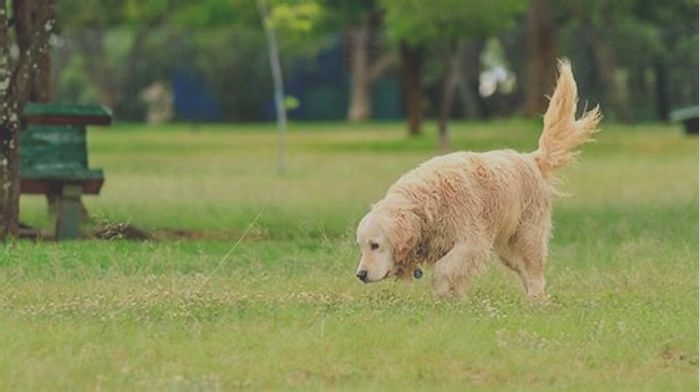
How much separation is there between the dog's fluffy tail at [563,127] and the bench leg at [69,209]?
537cm

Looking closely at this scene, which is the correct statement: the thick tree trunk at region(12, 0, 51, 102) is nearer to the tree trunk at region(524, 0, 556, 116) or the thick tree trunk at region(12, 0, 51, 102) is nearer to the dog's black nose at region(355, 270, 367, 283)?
the dog's black nose at region(355, 270, 367, 283)

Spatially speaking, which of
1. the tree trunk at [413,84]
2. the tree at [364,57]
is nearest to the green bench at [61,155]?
the tree trunk at [413,84]

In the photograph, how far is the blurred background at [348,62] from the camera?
51.6 m

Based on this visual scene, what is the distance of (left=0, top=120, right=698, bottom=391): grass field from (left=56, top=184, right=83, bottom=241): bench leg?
A: 2.48 feet

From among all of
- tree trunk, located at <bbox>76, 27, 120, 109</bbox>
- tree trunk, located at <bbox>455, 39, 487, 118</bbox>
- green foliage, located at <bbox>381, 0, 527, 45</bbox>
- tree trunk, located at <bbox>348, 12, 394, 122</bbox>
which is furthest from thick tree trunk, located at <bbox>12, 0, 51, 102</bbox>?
tree trunk, located at <bbox>455, 39, 487, 118</bbox>

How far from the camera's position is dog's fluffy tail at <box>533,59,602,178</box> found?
1281 cm

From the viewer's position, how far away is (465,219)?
38.7 ft

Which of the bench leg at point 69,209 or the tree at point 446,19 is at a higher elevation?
the tree at point 446,19

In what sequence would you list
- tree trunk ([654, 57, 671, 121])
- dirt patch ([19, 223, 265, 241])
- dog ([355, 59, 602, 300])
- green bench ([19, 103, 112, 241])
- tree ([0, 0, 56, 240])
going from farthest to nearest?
tree trunk ([654, 57, 671, 121]) → green bench ([19, 103, 112, 241]) → dirt patch ([19, 223, 265, 241]) → tree ([0, 0, 56, 240]) → dog ([355, 59, 602, 300])

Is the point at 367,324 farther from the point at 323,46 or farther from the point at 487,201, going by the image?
the point at 323,46

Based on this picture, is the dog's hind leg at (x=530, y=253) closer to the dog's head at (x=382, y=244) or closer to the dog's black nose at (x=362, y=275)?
the dog's head at (x=382, y=244)

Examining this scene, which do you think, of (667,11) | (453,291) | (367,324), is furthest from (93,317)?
(667,11)

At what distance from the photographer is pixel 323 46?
60.0 m

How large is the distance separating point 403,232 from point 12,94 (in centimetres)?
476
